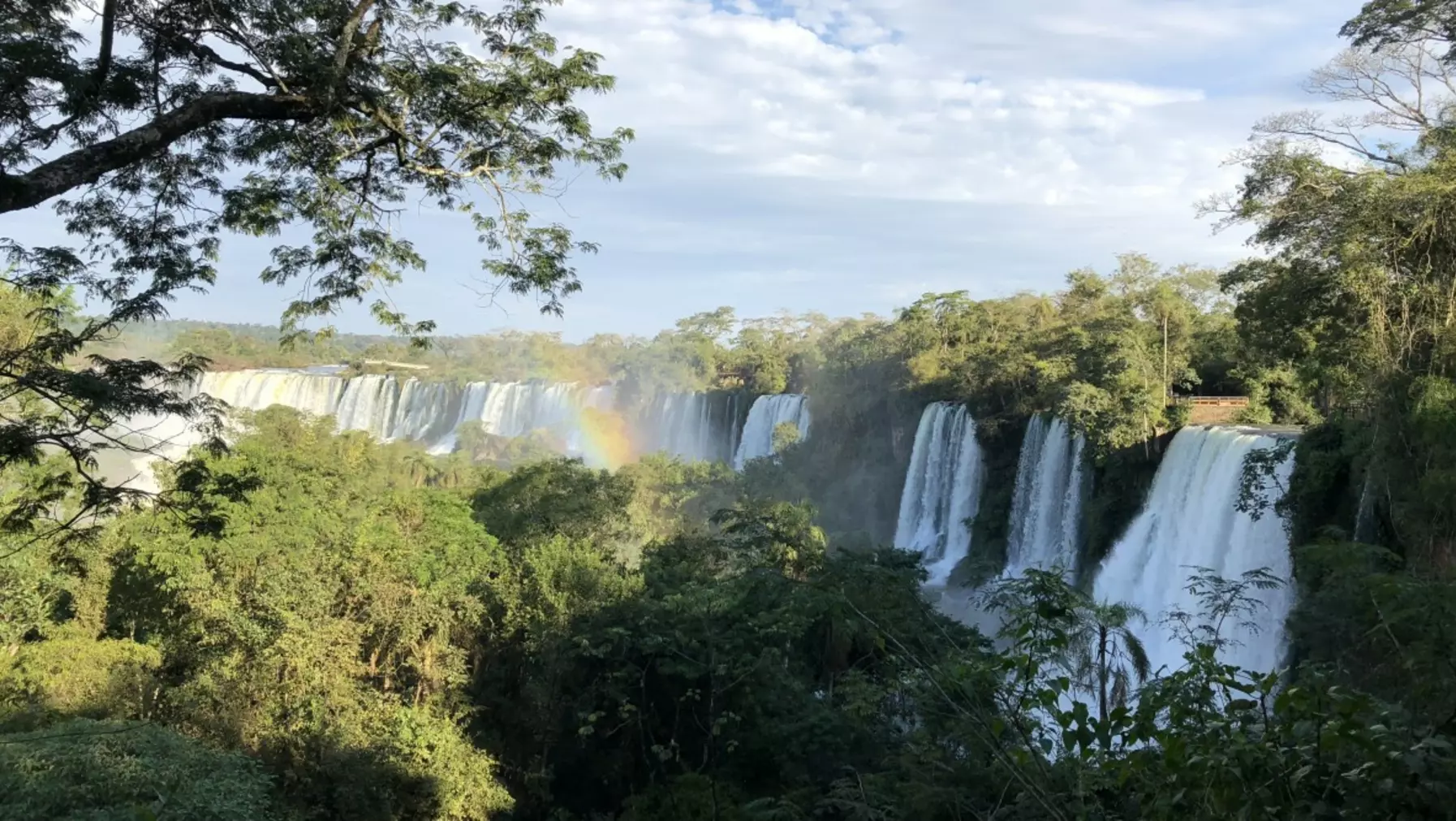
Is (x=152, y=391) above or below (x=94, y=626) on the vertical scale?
above

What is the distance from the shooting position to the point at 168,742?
7949 millimetres

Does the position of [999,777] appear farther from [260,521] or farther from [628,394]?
[628,394]

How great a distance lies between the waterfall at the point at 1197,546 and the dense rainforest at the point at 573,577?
62 centimetres

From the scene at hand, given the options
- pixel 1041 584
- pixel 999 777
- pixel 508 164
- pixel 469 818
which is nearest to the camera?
pixel 1041 584

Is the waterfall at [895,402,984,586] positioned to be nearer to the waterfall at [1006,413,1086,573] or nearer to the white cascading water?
the waterfall at [1006,413,1086,573]

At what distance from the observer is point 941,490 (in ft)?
88.5

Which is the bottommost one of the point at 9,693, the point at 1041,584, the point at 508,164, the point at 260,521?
the point at 9,693

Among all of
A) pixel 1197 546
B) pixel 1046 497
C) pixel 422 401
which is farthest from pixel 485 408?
pixel 1197 546

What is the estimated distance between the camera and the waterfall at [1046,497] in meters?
20.3

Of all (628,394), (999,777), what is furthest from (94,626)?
(628,394)

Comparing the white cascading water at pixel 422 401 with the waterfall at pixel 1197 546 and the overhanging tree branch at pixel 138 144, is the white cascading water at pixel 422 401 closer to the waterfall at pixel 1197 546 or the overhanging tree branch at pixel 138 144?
the waterfall at pixel 1197 546

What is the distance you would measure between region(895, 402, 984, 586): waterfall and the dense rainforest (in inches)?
138

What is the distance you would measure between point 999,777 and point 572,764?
865cm

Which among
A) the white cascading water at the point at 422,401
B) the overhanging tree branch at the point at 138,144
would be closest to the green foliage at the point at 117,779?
the overhanging tree branch at the point at 138,144
